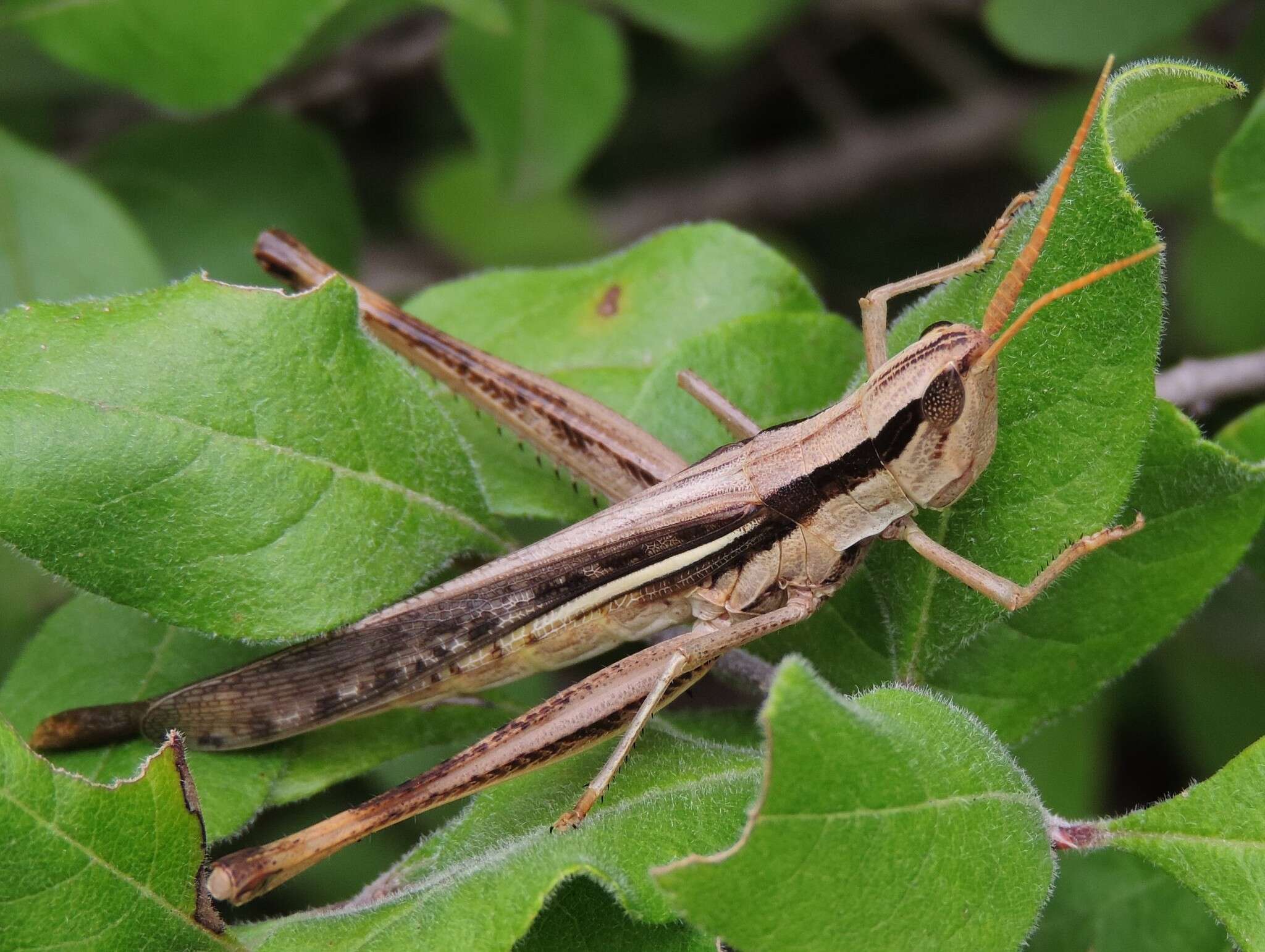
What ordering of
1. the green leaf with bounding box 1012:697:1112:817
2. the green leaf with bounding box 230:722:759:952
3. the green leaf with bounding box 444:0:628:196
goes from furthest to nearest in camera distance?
1. the green leaf with bounding box 444:0:628:196
2. the green leaf with bounding box 1012:697:1112:817
3. the green leaf with bounding box 230:722:759:952

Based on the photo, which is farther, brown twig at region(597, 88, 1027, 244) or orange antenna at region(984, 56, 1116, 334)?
brown twig at region(597, 88, 1027, 244)

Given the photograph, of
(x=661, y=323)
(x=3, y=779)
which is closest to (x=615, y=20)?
(x=661, y=323)

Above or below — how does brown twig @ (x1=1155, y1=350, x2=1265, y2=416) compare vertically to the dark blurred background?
above

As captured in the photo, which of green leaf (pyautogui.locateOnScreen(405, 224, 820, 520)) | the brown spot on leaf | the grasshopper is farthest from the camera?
the brown spot on leaf

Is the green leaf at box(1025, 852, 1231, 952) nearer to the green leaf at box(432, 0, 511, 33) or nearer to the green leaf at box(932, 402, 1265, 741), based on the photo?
the green leaf at box(932, 402, 1265, 741)

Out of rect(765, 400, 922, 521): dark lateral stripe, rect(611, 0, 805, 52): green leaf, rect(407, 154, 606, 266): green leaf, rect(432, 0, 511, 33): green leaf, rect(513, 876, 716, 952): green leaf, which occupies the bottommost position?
rect(407, 154, 606, 266): green leaf

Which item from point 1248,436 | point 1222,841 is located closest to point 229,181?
point 1248,436

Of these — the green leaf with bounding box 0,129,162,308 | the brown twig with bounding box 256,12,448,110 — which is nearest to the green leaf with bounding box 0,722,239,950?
the green leaf with bounding box 0,129,162,308
